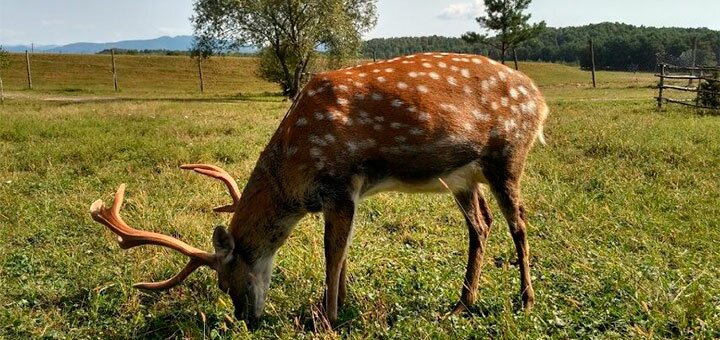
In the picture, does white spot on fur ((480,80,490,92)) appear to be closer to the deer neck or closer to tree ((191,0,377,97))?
the deer neck

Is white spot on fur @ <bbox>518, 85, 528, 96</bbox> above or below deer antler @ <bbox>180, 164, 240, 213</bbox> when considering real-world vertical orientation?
above

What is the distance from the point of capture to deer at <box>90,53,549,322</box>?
4105mm

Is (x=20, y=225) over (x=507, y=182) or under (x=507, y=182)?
under

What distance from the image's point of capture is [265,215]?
4.29 m

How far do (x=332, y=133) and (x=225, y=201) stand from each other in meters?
3.91

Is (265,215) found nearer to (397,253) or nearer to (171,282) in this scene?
(171,282)

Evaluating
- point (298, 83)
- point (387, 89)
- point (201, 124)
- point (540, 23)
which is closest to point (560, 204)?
point (387, 89)

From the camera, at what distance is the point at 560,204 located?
7180 mm

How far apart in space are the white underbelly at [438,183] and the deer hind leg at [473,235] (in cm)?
33

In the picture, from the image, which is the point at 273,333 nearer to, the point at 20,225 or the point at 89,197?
the point at 20,225

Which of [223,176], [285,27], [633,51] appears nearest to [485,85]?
[223,176]

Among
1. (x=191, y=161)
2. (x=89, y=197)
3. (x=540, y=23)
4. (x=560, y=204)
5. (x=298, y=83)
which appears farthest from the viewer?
(x=540, y=23)

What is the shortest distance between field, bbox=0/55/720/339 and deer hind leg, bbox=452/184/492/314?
0.38 feet

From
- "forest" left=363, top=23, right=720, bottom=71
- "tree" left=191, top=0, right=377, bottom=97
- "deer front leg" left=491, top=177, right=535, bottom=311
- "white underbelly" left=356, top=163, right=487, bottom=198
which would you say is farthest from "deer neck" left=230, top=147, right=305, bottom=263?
"forest" left=363, top=23, right=720, bottom=71
